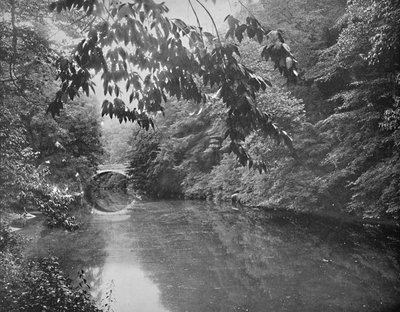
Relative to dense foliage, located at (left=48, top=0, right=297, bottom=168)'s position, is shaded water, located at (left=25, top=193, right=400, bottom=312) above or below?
below

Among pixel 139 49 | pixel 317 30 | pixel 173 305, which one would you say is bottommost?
pixel 173 305

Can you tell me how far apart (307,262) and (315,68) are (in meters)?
12.0

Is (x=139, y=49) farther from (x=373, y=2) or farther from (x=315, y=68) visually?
(x=315, y=68)

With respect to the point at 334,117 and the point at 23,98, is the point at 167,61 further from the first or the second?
the point at 334,117

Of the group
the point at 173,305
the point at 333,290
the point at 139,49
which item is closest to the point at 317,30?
the point at 333,290

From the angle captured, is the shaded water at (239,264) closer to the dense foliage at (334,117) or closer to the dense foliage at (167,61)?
the dense foliage at (334,117)

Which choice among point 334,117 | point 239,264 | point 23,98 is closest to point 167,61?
point 23,98

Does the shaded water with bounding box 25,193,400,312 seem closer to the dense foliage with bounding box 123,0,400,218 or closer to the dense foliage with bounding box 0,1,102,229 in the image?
the dense foliage with bounding box 123,0,400,218

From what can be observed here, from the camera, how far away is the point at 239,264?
11.6m

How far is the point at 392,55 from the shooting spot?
45.6 ft

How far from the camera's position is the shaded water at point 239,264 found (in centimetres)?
813

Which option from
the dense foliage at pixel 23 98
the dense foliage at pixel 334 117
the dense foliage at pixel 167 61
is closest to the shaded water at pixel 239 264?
the dense foliage at pixel 334 117

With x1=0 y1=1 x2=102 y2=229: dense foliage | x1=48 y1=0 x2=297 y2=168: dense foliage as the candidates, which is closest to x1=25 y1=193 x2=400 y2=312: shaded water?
x1=0 y1=1 x2=102 y2=229: dense foliage

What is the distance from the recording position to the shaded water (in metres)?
8.13
